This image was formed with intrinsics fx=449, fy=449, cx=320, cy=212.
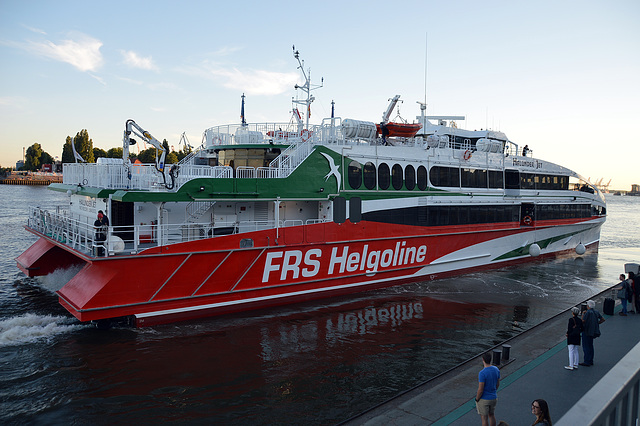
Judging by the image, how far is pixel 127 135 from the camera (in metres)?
14.9

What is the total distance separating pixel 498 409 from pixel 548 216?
20669 mm

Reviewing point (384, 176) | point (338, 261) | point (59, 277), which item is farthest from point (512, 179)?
point (59, 277)

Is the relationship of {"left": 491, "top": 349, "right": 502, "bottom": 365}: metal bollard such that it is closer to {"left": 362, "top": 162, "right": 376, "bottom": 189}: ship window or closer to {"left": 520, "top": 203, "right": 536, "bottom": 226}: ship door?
{"left": 362, "top": 162, "right": 376, "bottom": 189}: ship window

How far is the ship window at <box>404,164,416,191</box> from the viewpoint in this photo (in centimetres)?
1825

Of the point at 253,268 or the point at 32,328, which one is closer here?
the point at 32,328

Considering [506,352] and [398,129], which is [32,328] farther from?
[398,129]

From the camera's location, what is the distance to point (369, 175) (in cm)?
1714

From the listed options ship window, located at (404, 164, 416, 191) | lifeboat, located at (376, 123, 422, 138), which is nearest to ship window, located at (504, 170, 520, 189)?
lifeboat, located at (376, 123, 422, 138)

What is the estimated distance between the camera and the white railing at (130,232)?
12.2 m

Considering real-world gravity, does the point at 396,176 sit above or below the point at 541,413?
above

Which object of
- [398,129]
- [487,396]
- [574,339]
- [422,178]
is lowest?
[487,396]

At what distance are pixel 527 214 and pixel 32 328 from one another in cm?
2264

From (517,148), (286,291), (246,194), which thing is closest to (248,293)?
(286,291)

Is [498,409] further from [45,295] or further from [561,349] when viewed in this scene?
[45,295]
